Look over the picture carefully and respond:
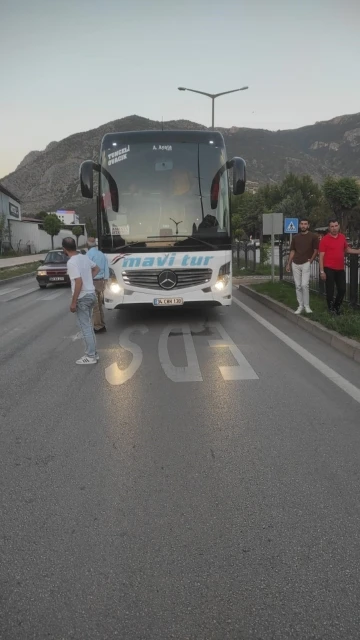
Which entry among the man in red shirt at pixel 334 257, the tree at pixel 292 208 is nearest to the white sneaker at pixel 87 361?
the man in red shirt at pixel 334 257

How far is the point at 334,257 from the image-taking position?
387 inches

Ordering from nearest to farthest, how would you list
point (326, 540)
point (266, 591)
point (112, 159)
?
1. point (266, 591)
2. point (326, 540)
3. point (112, 159)

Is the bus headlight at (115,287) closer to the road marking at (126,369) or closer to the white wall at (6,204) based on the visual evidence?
the road marking at (126,369)

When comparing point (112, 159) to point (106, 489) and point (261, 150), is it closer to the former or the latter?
point (106, 489)

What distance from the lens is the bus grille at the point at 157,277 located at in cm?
→ 1000

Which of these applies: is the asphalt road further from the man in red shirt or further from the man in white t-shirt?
the man in red shirt

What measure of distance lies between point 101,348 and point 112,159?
12.7 ft

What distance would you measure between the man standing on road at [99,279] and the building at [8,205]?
159 ft

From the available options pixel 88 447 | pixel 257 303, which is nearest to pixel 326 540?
pixel 88 447

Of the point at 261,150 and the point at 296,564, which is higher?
the point at 261,150

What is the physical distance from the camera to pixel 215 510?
3238 mm

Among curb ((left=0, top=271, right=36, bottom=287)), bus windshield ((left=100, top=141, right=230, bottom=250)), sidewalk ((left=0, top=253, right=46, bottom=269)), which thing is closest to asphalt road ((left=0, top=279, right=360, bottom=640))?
bus windshield ((left=100, top=141, right=230, bottom=250))

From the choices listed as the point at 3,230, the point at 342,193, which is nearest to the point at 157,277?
the point at 3,230

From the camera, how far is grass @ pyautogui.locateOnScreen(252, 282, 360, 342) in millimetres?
8365
